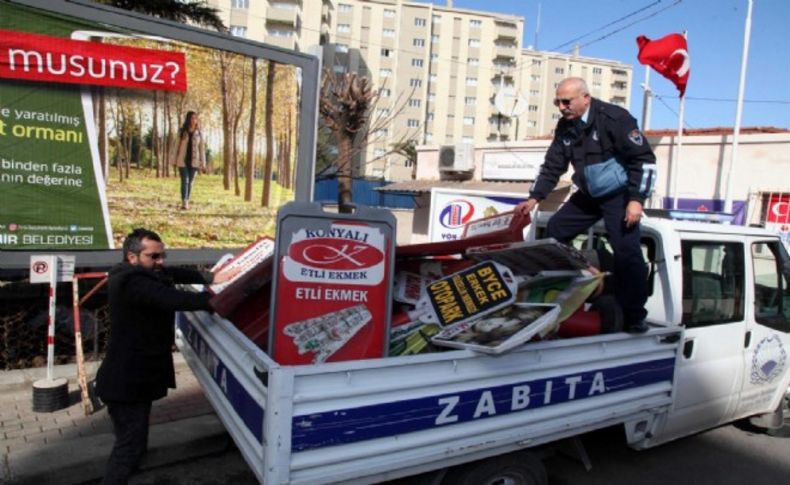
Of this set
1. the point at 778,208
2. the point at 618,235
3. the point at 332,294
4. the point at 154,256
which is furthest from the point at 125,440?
the point at 778,208

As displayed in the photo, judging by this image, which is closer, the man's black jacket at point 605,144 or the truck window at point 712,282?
the man's black jacket at point 605,144

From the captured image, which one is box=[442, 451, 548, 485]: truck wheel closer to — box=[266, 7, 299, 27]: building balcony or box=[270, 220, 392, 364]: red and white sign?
box=[270, 220, 392, 364]: red and white sign

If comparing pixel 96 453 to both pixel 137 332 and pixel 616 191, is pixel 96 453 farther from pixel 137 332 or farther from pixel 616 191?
pixel 616 191

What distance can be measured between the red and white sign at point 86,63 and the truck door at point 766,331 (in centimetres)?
568

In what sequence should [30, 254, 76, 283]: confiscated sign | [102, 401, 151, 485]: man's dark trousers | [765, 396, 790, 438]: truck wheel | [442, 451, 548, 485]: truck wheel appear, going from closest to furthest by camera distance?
[442, 451, 548, 485]: truck wheel → [102, 401, 151, 485]: man's dark trousers → [30, 254, 76, 283]: confiscated sign → [765, 396, 790, 438]: truck wheel

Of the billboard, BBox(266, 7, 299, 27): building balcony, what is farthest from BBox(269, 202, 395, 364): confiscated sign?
BBox(266, 7, 299, 27): building balcony

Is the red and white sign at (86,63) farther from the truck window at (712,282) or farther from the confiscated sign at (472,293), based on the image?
the truck window at (712,282)

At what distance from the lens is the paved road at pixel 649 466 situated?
382 centimetres

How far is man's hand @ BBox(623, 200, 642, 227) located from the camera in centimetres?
345

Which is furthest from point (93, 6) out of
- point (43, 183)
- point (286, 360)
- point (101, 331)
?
point (286, 360)

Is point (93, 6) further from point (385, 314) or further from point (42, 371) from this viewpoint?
point (385, 314)

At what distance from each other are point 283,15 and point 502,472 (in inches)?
2176

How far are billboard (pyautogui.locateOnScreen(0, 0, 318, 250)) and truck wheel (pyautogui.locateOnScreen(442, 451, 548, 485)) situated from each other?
4649mm

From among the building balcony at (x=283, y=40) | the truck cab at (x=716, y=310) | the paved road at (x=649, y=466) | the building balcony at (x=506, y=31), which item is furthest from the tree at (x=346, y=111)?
the building balcony at (x=506, y=31)
